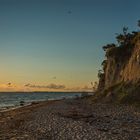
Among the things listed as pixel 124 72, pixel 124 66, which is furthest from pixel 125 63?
pixel 124 72

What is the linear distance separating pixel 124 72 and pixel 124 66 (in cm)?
563

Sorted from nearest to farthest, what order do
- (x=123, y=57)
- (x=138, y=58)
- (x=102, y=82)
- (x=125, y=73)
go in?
(x=138, y=58) < (x=125, y=73) < (x=123, y=57) < (x=102, y=82)

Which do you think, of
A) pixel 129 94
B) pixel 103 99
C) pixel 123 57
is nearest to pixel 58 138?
pixel 129 94

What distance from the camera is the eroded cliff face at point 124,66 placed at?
70562 mm

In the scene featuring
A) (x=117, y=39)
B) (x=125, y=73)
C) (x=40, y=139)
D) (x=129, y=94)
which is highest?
(x=117, y=39)

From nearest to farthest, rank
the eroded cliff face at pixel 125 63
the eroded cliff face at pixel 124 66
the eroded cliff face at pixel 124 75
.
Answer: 1. the eroded cliff face at pixel 124 75
2. the eroded cliff face at pixel 124 66
3. the eroded cliff face at pixel 125 63

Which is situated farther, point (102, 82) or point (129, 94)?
point (102, 82)

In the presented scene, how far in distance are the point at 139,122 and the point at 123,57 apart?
55.4 meters

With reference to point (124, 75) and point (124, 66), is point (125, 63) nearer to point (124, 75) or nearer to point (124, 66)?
point (124, 66)

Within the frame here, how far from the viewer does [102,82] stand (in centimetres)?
11700

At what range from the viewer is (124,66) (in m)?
85.4

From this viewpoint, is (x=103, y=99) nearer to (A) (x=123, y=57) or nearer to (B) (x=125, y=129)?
(A) (x=123, y=57)

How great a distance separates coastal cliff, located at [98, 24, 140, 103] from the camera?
60500mm

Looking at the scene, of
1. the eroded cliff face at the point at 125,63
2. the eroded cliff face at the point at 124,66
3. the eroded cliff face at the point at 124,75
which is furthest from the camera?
the eroded cliff face at the point at 125,63
